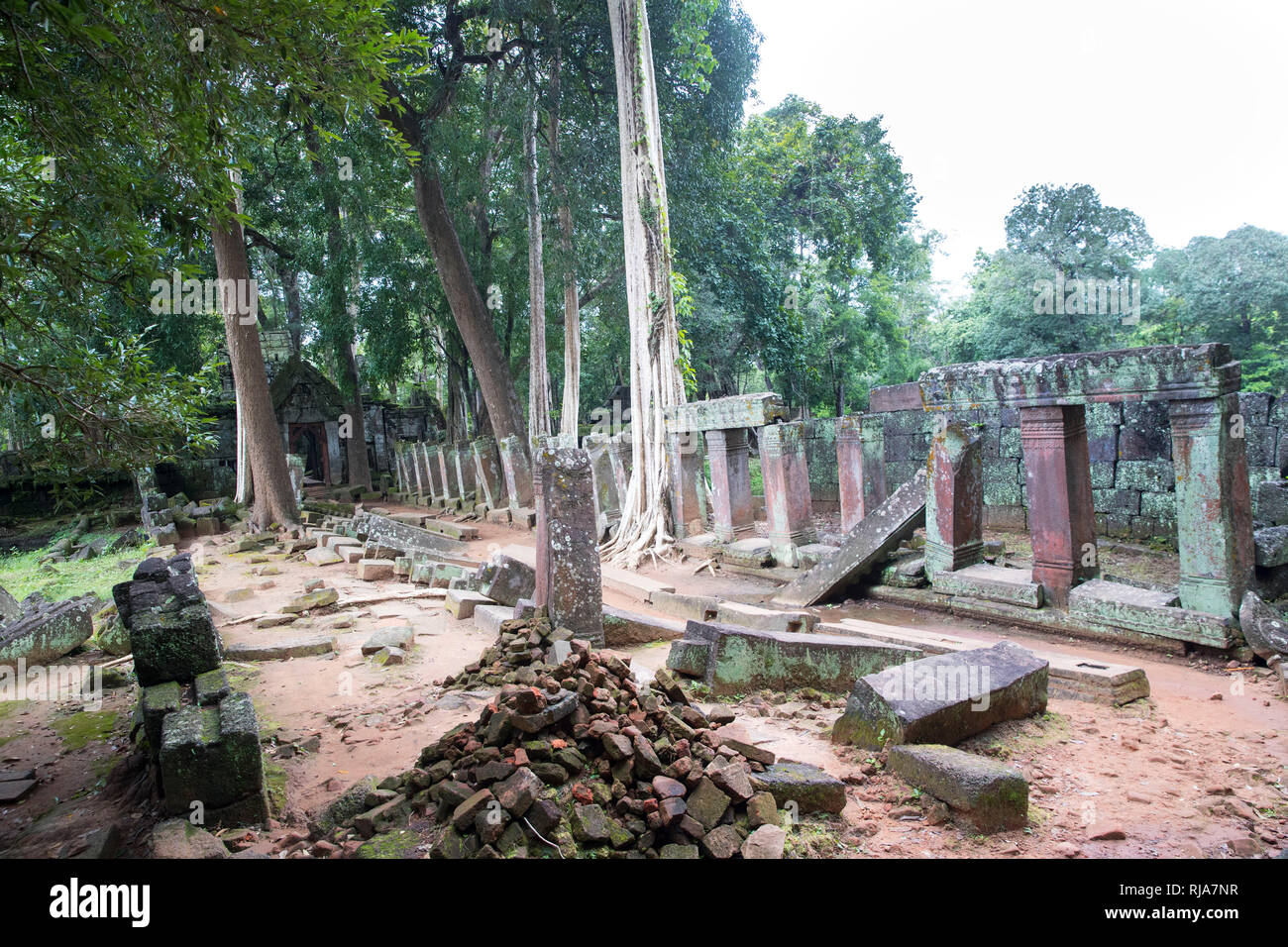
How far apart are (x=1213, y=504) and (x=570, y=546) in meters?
4.48

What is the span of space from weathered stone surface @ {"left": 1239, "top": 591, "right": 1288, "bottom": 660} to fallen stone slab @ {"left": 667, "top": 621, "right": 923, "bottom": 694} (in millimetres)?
2350

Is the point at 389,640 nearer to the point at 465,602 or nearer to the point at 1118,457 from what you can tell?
the point at 465,602

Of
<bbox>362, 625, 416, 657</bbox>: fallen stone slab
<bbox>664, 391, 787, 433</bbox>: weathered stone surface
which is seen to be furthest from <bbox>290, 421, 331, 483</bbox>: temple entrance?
<bbox>362, 625, 416, 657</bbox>: fallen stone slab

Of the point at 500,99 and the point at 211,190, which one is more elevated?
the point at 500,99

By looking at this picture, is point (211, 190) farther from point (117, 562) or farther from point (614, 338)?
point (614, 338)

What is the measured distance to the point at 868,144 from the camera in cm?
1702

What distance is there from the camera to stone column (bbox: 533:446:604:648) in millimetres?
5113

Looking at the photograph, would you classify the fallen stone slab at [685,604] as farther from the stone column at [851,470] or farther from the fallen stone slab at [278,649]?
the fallen stone slab at [278,649]

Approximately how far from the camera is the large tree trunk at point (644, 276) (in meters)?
9.42

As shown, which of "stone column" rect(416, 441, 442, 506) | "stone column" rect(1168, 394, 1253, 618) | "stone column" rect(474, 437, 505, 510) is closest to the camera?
"stone column" rect(1168, 394, 1253, 618)

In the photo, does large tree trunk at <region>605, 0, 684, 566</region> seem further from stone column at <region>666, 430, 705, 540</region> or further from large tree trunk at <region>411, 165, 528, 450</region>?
large tree trunk at <region>411, 165, 528, 450</region>

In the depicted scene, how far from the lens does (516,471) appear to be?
41.5 ft
